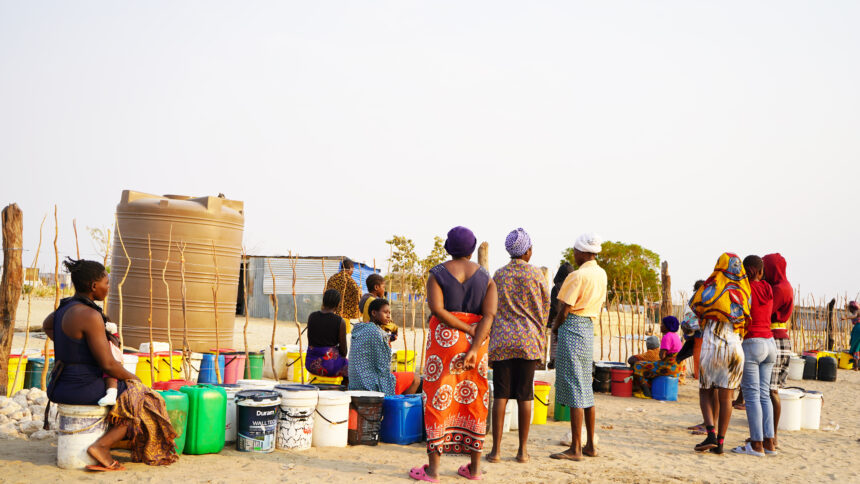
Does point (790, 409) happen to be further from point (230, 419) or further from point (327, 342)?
point (230, 419)

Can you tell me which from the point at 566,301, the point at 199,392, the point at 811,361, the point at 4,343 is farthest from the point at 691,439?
the point at 811,361

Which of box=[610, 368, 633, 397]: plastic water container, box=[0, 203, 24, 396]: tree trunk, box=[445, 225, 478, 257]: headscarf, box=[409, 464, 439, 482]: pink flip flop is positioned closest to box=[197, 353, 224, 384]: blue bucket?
box=[0, 203, 24, 396]: tree trunk

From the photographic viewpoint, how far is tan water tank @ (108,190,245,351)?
907cm

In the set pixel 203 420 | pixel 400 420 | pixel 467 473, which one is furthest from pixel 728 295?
pixel 203 420

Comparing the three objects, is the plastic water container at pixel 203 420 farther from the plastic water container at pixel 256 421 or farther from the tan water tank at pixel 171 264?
the tan water tank at pixel 171 264

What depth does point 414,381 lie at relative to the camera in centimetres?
619

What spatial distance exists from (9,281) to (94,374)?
297cm

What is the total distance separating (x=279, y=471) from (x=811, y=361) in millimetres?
12339

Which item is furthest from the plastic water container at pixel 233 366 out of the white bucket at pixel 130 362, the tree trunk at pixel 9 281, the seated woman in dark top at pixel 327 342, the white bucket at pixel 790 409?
the white bucket at pixel 790 409

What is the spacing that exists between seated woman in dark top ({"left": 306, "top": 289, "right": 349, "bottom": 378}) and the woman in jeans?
11.8 feet

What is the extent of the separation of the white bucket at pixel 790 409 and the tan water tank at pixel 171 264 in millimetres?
6856

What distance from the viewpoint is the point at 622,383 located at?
363 inches

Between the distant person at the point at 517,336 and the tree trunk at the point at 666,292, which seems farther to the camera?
the tree trunk at the point at 666,292

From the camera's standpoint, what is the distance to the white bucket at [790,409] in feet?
23.3
